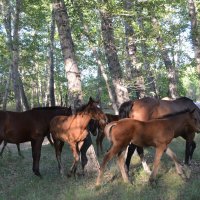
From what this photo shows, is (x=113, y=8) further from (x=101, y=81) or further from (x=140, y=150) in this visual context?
(x=101, y=81)

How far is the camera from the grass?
7783 mm

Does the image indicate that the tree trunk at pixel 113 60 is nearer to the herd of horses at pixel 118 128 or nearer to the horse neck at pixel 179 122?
the herd of horses at pixel 118 128

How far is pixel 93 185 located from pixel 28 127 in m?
2.93

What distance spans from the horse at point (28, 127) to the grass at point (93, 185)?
82cm

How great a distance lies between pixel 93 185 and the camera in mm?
8766

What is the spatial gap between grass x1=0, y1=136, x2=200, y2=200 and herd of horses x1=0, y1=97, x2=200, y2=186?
0.32 metres

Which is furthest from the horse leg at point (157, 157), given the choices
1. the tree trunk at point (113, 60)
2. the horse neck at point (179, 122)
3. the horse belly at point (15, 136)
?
the tree trunk at point (113, 60)

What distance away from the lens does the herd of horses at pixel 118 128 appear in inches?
342

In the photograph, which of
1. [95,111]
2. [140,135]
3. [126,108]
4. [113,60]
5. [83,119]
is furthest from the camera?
[113,60]

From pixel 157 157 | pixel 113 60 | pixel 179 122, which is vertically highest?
pixel 113 60

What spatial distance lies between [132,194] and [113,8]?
6.13 m

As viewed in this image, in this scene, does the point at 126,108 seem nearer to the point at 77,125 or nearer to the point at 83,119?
the point at 83,119

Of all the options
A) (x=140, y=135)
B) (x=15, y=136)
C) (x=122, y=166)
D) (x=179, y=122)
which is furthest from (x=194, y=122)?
(x=15, y=136)

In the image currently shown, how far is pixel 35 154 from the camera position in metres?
10.5
